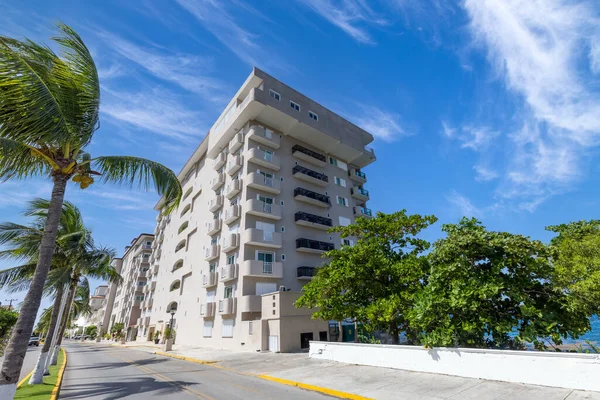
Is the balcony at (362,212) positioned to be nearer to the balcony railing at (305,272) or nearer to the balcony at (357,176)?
the balcony at (357,176)

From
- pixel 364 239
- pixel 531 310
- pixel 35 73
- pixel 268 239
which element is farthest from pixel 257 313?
pixel 35 73

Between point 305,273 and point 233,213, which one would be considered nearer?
point 305,273

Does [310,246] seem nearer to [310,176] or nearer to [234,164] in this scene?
[310,176]

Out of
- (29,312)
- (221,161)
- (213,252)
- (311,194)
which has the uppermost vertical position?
(221,161)

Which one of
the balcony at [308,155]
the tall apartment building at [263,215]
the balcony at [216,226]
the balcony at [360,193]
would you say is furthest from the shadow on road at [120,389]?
the balcony at [360,193]

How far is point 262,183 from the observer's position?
31781 millimetres

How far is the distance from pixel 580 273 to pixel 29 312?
1786 centimetres

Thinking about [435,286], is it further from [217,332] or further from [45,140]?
[217,332]

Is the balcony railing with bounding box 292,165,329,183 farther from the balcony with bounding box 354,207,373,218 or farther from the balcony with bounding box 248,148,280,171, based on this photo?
the balcony with bounding box 354,207,373,218

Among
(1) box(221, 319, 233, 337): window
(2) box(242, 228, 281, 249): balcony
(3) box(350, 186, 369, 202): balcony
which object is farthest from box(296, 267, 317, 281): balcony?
(3) box(350, 186, 369, 202): balcony

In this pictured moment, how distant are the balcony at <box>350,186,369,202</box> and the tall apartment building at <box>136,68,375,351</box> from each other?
0.65 feet

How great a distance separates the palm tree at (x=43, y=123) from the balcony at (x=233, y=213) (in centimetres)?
2068

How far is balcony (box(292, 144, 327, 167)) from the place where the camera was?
119 ft

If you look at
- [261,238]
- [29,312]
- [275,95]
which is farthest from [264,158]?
[29,312]
